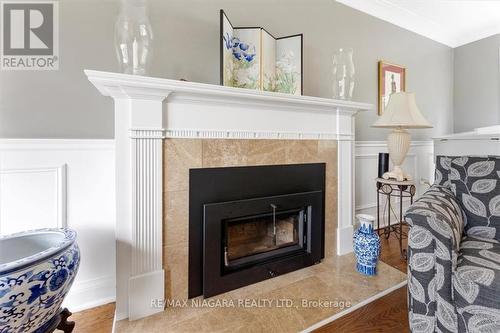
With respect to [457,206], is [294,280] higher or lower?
lower

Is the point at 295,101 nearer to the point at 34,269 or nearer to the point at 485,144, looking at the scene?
the point at 34,269

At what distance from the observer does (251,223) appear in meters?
1.66

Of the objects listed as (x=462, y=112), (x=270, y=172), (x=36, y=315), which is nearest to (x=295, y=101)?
(x=270, y=172)

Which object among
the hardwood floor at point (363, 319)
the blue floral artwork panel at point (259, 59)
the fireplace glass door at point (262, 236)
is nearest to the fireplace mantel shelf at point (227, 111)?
the blue floral artwork panel at point (259, 59)

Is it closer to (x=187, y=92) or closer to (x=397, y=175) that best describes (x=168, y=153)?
(x=187, y=92)

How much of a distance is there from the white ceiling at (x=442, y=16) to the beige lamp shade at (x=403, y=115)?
1.04 metres

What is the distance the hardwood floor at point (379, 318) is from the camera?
47.6 inches

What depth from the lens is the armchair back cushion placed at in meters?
1.26

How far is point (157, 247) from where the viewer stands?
1.26m

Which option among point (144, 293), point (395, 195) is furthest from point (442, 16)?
point (144, 293)

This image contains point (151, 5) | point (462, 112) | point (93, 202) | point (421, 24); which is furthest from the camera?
point (462, 112)

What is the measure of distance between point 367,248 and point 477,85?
2.88 m

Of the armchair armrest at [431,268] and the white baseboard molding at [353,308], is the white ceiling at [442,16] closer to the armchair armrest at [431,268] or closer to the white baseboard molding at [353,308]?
the armchair armrest at [431,268]

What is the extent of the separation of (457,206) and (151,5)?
213 cm
